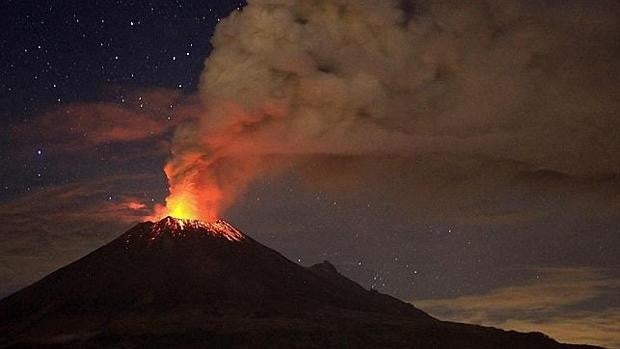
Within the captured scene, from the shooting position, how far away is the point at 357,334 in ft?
359

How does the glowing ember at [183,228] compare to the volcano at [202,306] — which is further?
the glowing ember at [183,228]

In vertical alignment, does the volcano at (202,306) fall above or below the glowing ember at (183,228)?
below

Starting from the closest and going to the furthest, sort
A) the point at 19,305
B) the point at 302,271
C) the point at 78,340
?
the point at 78,340
the point at 19,305
the point at 302,271

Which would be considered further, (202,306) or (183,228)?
(183,228)

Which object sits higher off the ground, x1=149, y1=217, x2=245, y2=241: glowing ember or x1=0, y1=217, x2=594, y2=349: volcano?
x1=149, y1=217, x2=245, y2=241: glowing ember

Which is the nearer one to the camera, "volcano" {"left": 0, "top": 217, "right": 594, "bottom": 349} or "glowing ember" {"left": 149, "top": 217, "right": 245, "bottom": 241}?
"volcano" {"left": 0, "top": 217, "right": 594, "bottom": 349}

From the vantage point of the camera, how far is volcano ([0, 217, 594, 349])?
104 m

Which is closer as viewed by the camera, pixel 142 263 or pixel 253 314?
pixel 253 314

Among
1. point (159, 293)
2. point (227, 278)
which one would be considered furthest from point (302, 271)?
point (159, 293)

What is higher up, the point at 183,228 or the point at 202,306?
the point at 183,228

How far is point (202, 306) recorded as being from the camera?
118 m

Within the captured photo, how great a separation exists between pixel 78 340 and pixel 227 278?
3442 cm

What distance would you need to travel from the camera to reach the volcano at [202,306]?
343ft

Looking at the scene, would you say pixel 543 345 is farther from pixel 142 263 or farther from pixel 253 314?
pixel 142 263
